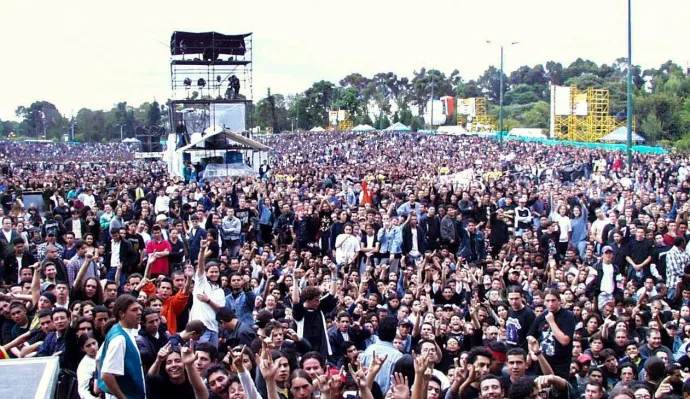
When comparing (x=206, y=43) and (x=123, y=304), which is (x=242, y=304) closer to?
(x=123, y=304)

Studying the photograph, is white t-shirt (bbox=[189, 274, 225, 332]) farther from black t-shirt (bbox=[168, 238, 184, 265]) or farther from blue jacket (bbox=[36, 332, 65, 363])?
black t-shirt (bbox=[168, 238, 184, 265])

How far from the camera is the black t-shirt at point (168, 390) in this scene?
5.48 metres

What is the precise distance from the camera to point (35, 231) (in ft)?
44.4

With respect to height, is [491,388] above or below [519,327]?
above

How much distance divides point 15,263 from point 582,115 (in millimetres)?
58971

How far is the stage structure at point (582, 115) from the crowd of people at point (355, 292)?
37.8 meters

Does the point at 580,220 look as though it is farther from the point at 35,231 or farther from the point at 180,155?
the point at 180,155

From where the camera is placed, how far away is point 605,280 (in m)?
11.8

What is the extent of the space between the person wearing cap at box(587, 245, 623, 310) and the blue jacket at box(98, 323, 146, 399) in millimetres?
7601

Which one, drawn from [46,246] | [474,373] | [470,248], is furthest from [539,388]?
[470,248]

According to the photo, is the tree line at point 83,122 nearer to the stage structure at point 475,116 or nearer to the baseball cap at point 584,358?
the stage structure at point 475,116

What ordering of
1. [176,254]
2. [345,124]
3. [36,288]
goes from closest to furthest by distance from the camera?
[36,288] < [176,254] < [345,124]

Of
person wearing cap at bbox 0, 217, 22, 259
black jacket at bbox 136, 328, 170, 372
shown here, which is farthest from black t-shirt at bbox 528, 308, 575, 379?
person wearing cap at bbox 0, 217, 22, 259

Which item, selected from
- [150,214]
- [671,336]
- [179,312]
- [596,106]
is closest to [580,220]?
[671,336]
